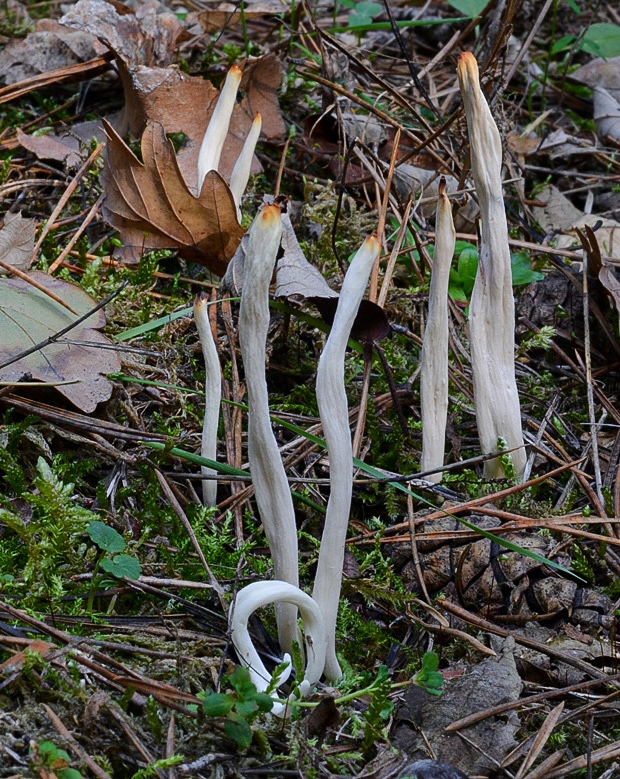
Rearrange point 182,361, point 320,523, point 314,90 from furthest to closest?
point 314,90 < point 182,361 < point 320,523

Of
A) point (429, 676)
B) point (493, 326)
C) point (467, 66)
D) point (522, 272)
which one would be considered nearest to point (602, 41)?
point (522, 272)

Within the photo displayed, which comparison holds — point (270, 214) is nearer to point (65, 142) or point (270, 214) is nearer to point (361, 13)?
point (65, 142)

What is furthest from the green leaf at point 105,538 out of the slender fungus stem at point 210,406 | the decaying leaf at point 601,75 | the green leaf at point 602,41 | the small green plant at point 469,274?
the decaying leaf at point 601,75

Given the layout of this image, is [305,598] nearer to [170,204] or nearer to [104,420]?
[104,420]

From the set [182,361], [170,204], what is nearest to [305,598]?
[182,361]

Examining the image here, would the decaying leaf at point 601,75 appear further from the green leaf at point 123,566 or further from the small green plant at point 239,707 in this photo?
the small green plant at point 239,707

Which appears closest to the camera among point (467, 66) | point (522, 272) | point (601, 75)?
point (467, 66)
